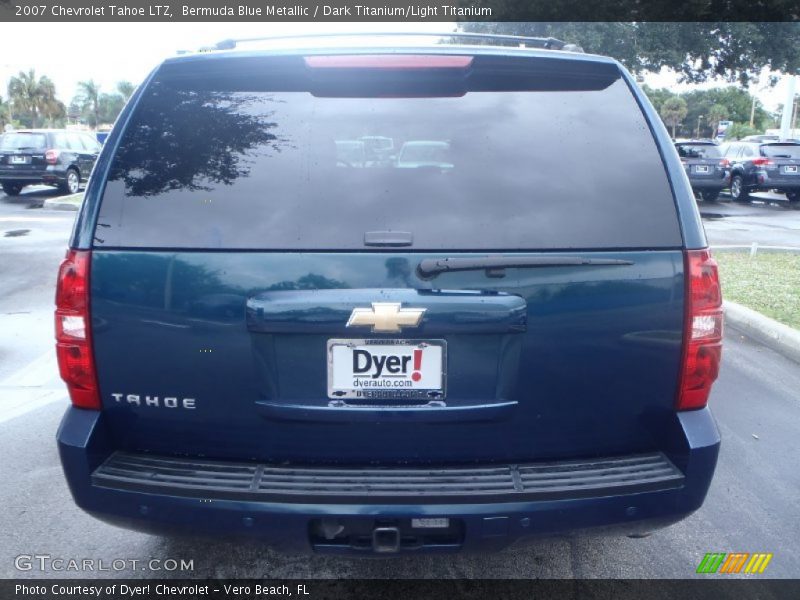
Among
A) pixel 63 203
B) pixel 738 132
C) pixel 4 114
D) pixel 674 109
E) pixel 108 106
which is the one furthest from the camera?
pixel 108 106

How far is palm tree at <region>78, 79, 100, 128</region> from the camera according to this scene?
95.4 metres

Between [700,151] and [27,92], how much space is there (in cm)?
8608

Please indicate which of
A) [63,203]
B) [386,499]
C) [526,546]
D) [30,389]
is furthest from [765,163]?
[386,499]

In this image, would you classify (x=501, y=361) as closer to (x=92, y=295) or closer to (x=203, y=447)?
(x=203, y=447)

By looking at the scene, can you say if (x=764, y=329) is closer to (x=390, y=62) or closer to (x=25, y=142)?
(x=390, y=62)

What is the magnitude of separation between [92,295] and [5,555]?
1.57m

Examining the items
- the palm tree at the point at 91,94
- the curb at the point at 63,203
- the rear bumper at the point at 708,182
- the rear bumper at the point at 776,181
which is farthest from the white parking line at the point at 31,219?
the palm tree at the point at 91,94

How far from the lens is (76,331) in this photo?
90.7 inches

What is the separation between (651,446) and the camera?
2389mm

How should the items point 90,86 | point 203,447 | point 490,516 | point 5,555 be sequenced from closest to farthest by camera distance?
point 490,516
point 203,447
point 5,555
point 90,86

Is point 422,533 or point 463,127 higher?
point 463,127

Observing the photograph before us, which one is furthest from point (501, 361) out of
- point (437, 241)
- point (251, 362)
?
point (251, 362)

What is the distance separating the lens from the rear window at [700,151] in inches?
808

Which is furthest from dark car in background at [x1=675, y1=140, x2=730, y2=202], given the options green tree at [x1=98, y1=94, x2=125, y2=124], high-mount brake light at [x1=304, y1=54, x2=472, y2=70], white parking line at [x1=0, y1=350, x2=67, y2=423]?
green tree at [x1=98, y1=94, x2=125, y2=124]
